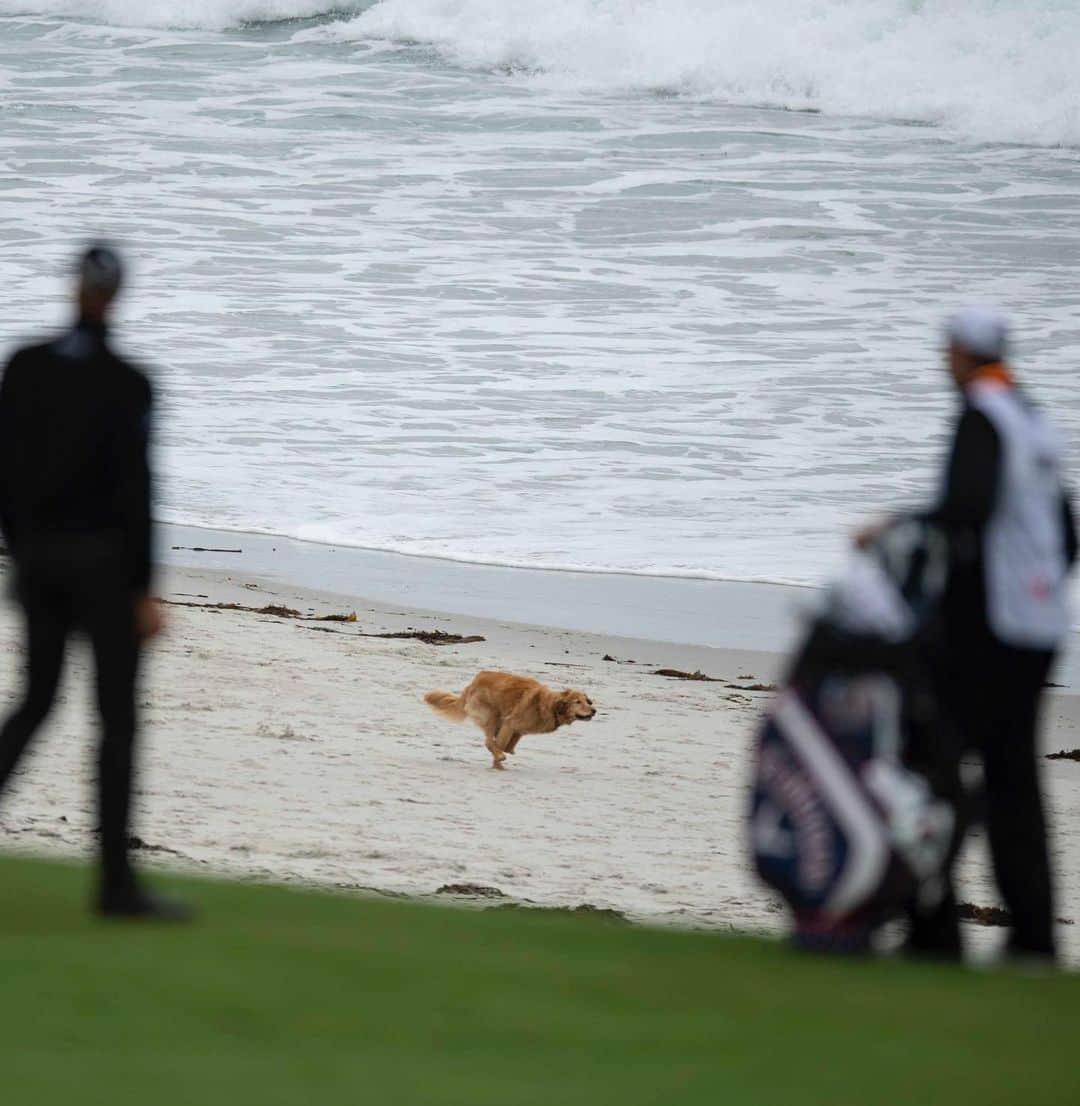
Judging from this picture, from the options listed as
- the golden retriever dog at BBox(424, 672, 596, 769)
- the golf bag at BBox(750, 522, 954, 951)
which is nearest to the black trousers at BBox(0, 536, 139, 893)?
the golf bag at BBox(750, 522, 954, 951)

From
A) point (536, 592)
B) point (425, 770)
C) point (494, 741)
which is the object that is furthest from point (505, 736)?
point (536, 592)

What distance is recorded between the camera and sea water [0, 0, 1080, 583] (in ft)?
52.7

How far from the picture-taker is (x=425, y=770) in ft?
30.3

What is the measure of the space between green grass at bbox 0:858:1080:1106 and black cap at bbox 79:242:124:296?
136cm

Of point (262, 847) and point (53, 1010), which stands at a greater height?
point (53, 1010)

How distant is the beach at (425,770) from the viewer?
739cm

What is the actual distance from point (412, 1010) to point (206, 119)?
3250 cm

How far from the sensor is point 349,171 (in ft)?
102

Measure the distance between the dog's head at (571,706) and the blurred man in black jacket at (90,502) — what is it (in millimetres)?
5502

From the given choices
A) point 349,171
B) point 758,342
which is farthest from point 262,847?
point 349,171

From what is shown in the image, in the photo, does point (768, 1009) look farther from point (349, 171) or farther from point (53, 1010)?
point (349, 171)

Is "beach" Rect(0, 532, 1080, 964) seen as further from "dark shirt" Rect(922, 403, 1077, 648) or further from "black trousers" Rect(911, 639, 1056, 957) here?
"dark shirt" Rect(922, 403, 1077, 648)

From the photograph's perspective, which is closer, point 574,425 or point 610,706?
point 610,706

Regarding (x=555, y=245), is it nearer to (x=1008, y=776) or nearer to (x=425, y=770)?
(x=425, y=770)
